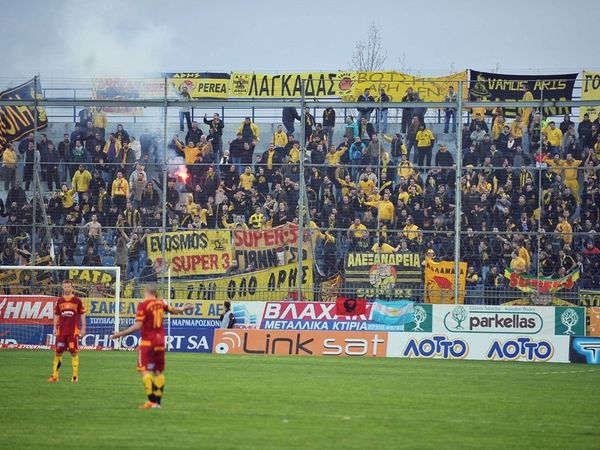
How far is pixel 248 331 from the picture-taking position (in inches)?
1254

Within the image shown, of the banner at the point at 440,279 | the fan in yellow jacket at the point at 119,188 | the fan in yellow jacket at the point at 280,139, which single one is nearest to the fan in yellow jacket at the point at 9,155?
the fan in yellow jacket at the point at 119,188

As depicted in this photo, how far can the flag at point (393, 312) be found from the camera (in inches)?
1244

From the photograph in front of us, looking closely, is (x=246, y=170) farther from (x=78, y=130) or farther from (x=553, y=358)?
(x=553, y=358)

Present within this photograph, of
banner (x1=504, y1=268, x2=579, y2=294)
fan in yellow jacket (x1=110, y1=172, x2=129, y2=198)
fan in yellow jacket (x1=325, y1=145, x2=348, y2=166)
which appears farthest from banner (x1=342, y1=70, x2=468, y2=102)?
fan in yellow jacket (x1=110, y1=172, x2=129, y2=198)

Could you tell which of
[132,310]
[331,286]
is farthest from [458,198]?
[132,310]

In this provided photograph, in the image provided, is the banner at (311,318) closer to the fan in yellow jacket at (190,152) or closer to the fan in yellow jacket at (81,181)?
the fan in yellow jacket at (190,152)

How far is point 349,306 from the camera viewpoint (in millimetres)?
31734

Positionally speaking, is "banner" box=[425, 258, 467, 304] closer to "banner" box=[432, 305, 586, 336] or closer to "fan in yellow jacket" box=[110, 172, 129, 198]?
"banner" box=[432, 305, 586, 336]

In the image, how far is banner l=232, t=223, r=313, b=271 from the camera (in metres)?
33.2

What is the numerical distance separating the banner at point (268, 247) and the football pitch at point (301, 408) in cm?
752

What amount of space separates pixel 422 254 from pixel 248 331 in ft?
19.8

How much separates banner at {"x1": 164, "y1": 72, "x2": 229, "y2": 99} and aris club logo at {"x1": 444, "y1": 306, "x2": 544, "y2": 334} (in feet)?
39.2

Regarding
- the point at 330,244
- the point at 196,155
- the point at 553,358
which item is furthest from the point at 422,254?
the point at 196,155

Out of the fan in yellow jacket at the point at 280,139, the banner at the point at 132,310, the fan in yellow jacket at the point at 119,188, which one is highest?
the fan in yellow jacket at the point at 280,139
